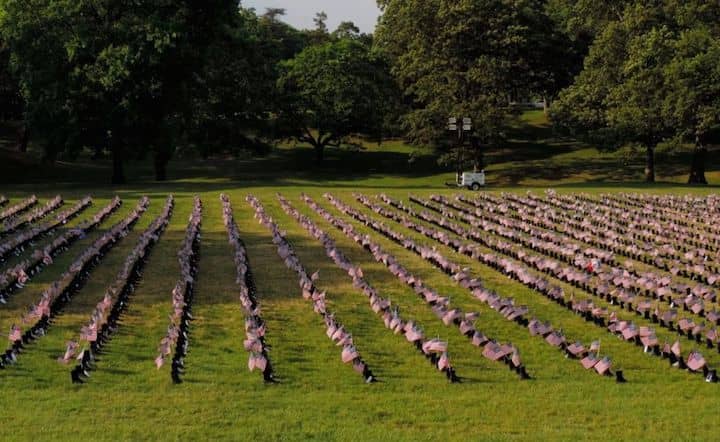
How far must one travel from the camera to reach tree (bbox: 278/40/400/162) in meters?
64.4

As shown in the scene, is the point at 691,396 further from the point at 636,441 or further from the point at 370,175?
the point at 370,175

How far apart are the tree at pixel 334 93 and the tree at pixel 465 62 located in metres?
7.23

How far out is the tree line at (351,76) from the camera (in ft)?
142

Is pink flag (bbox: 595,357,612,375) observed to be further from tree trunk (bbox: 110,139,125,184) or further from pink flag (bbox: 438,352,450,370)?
tree trunk (bbox: 110,139,125,184)

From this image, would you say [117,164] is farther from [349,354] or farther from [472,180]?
[349,354]

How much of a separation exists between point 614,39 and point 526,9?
10.4 m

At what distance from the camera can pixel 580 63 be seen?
232ft

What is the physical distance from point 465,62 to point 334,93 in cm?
1264

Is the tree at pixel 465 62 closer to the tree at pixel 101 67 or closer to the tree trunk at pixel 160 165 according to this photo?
the tree trunk at pixel 160 165

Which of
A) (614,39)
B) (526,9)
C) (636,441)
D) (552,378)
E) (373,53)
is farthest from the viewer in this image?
(373,53)

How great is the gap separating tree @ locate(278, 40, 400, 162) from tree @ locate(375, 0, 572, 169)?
7.23 m

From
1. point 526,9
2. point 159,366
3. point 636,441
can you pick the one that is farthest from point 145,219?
point 526,9

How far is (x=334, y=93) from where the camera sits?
64.9 metres

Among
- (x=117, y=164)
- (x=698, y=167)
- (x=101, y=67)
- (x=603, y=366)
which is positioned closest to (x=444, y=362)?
(x=603, y=366)
